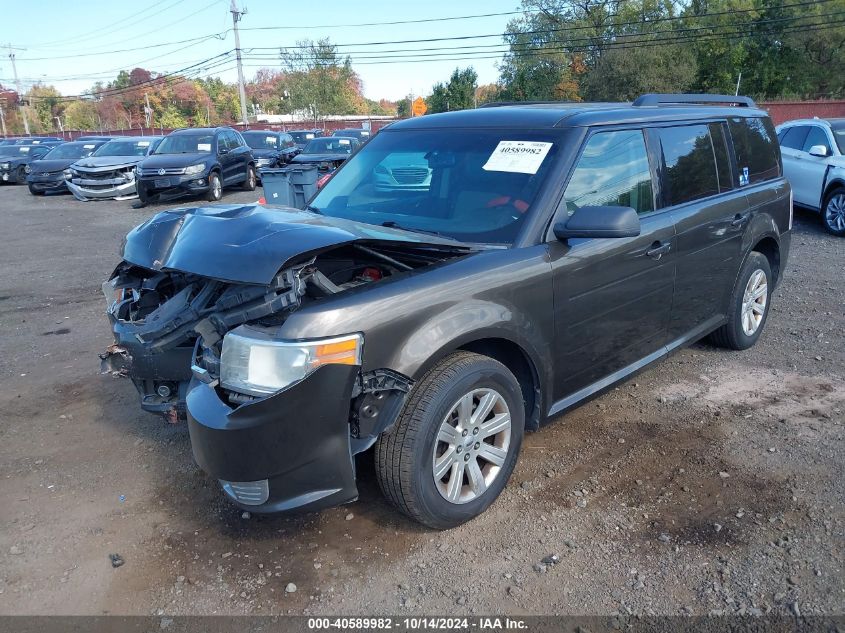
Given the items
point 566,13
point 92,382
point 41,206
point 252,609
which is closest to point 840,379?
point 252,609

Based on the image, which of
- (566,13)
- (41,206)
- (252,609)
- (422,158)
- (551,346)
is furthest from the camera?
(566,13)

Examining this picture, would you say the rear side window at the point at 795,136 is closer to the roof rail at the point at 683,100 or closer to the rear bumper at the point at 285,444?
the roof rail at the point at 683,100

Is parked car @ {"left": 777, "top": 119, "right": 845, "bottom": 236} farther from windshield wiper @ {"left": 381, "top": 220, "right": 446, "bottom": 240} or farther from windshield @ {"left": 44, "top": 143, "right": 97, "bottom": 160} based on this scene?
windshield @ {"left": 44, "top": 143, "right": 97, "bottom": 160}

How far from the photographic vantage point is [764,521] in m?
3.15

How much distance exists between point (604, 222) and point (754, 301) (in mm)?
2782

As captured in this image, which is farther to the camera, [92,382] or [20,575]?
[92,382]

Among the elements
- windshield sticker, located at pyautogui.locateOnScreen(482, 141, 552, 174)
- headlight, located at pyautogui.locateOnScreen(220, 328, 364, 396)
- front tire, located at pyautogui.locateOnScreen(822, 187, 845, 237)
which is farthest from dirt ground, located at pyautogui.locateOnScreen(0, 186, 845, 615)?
front tire, located at pyautogui.locateOnScreen(822, 187, 845, 237)

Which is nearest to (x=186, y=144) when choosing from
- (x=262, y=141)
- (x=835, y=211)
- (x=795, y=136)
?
(x=262, y=141)

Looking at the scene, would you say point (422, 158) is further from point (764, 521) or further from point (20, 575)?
point (20, 575)

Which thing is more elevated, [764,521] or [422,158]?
[422,158]

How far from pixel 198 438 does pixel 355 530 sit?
888 mm

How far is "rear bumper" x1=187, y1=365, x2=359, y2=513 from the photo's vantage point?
2.58m

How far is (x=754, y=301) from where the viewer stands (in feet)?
17.4

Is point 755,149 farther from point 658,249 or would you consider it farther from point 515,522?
point 515,522
